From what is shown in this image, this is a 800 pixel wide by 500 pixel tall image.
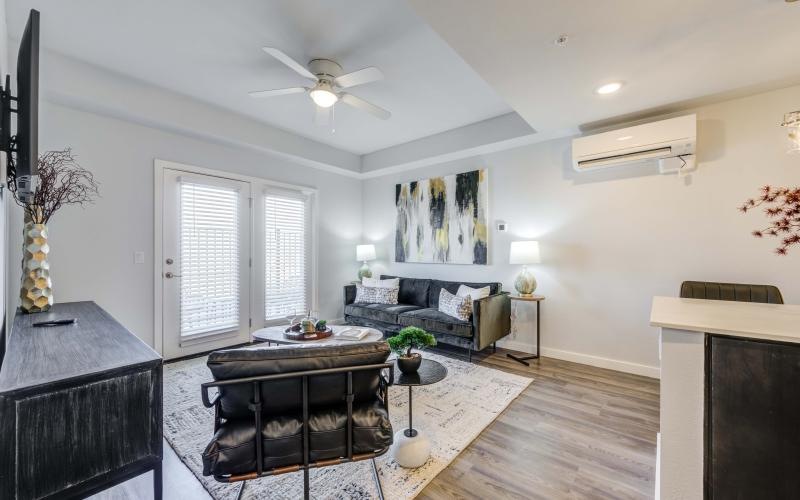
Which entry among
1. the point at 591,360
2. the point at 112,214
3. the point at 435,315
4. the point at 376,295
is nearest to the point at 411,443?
the point at 435,315

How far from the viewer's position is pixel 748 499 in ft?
4.02

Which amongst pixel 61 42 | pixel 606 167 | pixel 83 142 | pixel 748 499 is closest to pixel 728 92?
pixel 606 167

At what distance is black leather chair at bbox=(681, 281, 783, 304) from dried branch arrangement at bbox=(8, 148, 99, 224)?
494cm

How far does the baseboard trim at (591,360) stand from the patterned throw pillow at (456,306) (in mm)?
882

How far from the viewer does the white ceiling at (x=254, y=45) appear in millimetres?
2178

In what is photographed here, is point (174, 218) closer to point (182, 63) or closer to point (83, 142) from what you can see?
point (83, 142)

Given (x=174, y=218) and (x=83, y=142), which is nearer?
(x=83, y=142)

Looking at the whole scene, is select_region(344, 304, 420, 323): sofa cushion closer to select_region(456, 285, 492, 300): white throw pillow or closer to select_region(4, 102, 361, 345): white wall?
select_region(456, 285, 492, 300): white throw pillow

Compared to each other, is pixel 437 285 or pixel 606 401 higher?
pixel 437 285

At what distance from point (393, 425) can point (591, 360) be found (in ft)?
8.01

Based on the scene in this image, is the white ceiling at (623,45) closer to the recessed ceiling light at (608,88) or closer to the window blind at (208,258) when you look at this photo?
the recessed ceiling light at (608,88)

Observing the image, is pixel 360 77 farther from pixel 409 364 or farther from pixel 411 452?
pixel 411 452

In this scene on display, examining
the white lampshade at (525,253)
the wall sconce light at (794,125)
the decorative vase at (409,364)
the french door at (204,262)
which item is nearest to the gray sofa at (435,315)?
the white lampshade at (525,253)

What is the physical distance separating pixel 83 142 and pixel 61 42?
2.89ft
